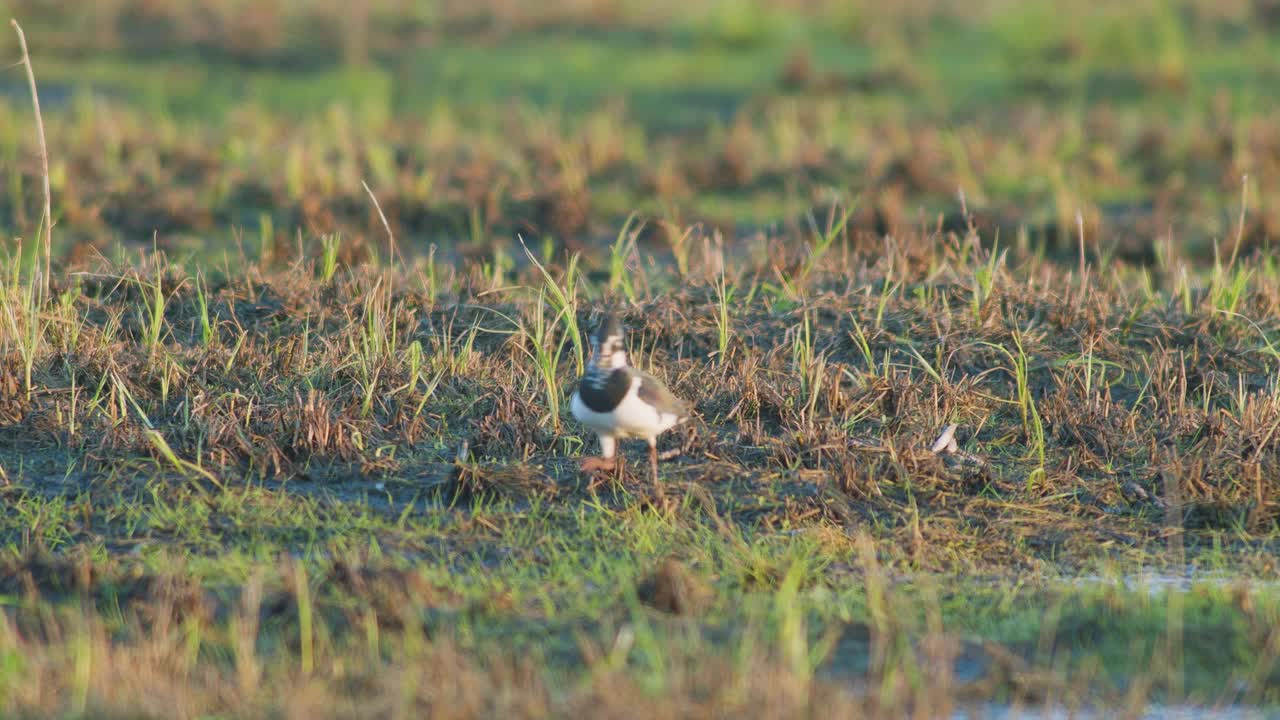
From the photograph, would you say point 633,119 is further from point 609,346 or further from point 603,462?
point 609,346

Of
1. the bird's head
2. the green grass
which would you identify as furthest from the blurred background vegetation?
the bird's head

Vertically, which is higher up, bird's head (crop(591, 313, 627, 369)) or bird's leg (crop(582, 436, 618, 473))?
bird's head (crop(591, 313, 627, 369))

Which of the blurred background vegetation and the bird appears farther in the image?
the blurred background vegetation

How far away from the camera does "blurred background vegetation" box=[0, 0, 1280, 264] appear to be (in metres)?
9.73

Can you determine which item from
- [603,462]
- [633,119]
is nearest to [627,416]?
[603,462]

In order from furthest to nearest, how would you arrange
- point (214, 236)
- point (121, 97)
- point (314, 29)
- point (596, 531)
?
point (314, 29) → point (121, 97) → point (214, 236) → point (596, 531)

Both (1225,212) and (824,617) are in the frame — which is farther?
(1225,212)

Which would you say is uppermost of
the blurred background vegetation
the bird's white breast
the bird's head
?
the bird's head

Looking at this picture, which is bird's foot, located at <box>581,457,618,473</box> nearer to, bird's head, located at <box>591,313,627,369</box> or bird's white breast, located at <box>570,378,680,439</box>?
bird's white breast, located at <box>570,378,680,439</box>

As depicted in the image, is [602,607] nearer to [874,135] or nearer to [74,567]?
[74,567]

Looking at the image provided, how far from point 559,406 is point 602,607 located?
1.64m

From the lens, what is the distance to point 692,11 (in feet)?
59.7

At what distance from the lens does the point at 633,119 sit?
521 inches

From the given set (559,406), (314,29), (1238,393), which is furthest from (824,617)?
(314,29)
